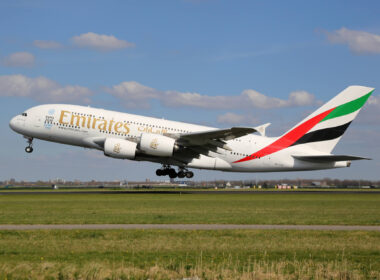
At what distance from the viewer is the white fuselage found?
47.8 meters

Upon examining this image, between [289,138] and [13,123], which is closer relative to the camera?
[13,123]

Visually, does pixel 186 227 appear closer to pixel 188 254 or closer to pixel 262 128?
pixel 188 254

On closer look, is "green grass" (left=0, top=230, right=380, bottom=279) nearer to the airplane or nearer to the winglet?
the airplane

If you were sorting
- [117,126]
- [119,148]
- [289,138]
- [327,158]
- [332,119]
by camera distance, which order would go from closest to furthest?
[119,148]
[117,126]
[327,158]
[289,138]
[332,119]

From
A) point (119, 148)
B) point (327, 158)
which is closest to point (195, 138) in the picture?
point (119, 148)

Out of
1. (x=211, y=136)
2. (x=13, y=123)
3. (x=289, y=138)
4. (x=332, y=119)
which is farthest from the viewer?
(x=332, y=119)

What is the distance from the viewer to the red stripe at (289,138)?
167 ft

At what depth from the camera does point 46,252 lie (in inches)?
609

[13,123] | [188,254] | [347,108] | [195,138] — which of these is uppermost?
[347,108]

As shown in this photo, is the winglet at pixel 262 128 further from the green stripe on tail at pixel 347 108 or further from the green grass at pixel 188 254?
the green grass at pixel 188 254

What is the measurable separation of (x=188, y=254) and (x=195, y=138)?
31402 mm

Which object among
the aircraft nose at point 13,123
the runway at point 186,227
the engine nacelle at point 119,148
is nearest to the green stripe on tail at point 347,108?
the engine nacelle at point 119,148

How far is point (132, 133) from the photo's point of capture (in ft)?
158

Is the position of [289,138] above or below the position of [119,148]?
above
